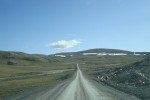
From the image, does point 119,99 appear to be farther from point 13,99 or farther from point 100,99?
point 13,99

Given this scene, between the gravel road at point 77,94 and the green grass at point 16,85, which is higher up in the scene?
the gravel road at point 77,94

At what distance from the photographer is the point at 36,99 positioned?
28.3 m

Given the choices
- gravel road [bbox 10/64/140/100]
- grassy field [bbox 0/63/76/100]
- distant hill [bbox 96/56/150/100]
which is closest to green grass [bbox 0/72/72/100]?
grassy field [bbox 0/63/76/100]

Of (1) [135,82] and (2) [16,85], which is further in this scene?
(2) [16,85]

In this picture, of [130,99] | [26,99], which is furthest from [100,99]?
[26,99]

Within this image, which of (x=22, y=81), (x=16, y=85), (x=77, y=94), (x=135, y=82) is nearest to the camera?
(x=77, y=94)

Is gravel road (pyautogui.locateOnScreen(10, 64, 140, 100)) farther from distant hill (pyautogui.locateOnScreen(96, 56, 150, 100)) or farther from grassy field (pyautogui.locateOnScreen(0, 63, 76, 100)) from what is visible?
grassy field (pyautogui.locateOnScreen(0, 63, 76, 100))

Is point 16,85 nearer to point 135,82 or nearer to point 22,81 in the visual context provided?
point 22,81

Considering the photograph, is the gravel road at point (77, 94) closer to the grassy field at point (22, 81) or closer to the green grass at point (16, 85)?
the grassy field at point (22, 81)

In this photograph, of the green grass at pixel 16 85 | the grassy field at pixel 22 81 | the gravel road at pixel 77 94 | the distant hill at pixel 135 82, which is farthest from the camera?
the grassy field at pixel 22 81

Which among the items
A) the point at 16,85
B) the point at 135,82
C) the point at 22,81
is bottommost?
the point at 22,81

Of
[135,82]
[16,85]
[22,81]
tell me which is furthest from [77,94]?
[22,81]

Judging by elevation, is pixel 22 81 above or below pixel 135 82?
below

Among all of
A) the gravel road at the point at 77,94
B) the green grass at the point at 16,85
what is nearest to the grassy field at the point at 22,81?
the green grass at the point at 16,85
